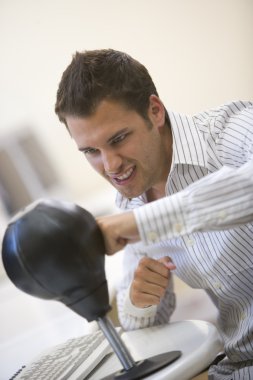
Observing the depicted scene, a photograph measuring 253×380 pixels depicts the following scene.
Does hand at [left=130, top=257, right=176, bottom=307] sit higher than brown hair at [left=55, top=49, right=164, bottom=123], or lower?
lower

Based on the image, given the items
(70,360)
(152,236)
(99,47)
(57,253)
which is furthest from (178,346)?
(99,47)

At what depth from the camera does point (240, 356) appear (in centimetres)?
123

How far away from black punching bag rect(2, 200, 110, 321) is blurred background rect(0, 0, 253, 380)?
1.90 metres

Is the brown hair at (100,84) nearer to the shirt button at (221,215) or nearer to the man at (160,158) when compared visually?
the man at (160,158)

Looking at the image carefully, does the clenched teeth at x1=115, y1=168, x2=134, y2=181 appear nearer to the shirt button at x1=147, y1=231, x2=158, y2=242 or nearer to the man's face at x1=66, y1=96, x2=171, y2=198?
the man's face at x1=66, y1=96, x2=171, y2=198

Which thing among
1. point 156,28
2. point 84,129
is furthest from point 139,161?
point 156,28

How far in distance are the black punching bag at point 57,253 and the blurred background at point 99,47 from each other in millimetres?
1896

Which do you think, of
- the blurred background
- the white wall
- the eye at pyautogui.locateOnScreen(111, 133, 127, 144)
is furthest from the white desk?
the white wall

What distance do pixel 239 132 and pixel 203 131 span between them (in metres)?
0.12

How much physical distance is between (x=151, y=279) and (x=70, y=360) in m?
0.30

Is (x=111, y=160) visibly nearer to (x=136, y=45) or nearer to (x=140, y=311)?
(x=140, y=311)

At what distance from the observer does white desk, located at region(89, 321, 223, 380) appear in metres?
0.87

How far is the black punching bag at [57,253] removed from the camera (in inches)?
27.7

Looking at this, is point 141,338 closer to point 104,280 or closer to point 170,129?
point 104,280
